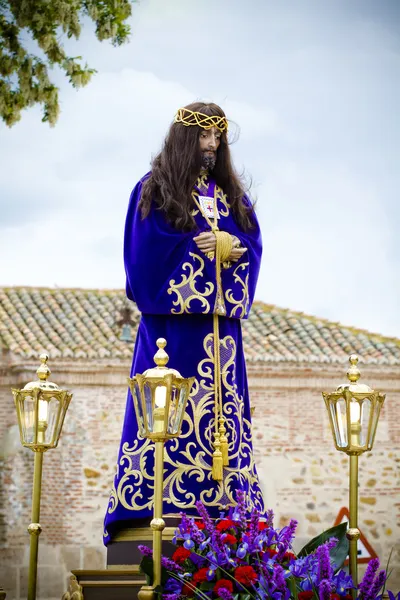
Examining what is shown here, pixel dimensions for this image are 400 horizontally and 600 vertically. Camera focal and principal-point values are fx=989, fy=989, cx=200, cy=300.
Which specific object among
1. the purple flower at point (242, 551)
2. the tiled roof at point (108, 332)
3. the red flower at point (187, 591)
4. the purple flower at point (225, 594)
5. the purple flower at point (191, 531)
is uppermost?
the tiled roof at point (108, 332)

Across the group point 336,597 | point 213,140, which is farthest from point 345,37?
point 336,597

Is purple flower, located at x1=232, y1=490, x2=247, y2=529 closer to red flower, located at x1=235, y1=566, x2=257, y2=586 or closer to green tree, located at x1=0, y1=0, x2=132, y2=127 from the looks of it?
red flower, located at x1=235, y1=566, x2=257, y2=586

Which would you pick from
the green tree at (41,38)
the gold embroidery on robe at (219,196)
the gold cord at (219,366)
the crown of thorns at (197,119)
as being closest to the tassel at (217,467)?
the gold cord at (219,366)

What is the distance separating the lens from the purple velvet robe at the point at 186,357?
4410 millimetres

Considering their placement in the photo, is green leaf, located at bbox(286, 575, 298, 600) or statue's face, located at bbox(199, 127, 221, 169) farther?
statue's face, located at bbox(199, 127, 221, 169)

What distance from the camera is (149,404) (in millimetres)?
3838

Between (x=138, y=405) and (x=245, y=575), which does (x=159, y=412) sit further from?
(x=245, y=575)

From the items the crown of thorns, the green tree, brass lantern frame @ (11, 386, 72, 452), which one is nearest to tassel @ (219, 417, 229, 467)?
brass lantern frame @ (11, 386, 72, 452)

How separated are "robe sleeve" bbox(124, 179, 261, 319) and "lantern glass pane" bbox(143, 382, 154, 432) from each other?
31.6 inches

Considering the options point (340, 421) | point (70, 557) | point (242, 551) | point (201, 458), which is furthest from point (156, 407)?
point (70, 557)

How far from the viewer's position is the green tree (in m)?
6.61

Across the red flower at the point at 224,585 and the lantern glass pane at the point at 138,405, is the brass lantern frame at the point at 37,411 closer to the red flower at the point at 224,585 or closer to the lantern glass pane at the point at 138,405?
the lantern glass pane at the point at 138,405

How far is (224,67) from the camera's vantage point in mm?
16859

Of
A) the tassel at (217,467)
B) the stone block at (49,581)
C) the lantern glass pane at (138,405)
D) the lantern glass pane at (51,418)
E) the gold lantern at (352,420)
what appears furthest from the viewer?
the stone block at (49,581)
